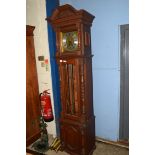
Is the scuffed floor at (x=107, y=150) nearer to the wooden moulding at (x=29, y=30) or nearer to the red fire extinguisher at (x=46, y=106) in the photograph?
the red fire extinguisher at (x=46, y=106)

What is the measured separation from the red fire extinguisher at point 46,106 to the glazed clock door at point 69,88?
0.43 metres

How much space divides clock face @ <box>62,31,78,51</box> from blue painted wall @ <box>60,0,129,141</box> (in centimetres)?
40

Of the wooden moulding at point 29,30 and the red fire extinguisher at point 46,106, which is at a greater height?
the wooden moulding at point 29,30

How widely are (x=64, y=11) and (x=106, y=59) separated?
944 mm

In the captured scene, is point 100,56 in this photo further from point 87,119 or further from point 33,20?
point 33,20

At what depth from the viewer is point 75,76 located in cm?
218

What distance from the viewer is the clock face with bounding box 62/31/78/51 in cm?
219

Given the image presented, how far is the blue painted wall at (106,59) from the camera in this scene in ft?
7.41

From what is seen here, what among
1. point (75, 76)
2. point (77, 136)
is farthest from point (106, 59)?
point (77, 136)

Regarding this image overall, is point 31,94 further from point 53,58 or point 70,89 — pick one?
point 70,89

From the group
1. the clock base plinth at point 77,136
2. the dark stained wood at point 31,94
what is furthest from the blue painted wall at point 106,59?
the dark stained wood at point 31,94
